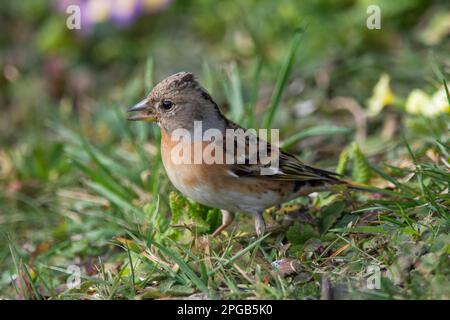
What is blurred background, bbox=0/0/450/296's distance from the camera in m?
5.54

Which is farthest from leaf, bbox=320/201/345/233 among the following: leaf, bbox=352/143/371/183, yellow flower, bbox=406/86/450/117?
yellow flower, bbox=406/86/450/117

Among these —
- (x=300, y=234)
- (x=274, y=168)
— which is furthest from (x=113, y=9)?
(x=300, y=234)

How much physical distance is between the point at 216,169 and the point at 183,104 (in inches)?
21.2

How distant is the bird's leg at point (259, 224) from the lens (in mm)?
4594

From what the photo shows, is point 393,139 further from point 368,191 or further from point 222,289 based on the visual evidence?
point 222,289

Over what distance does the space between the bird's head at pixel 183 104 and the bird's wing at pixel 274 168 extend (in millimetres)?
254

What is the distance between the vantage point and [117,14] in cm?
849

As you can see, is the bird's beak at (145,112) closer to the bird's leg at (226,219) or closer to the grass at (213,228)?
the grass at (213,228)

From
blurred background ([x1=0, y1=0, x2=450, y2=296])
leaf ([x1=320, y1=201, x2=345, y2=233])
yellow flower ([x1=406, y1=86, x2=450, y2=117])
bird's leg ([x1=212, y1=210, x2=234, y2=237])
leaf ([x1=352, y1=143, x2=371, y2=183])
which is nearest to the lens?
leaf ([x1=320, y1=201, x2=345, y2=233])

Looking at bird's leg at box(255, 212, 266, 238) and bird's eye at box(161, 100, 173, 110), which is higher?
bird's eye at box(161, 100, 173, 110)

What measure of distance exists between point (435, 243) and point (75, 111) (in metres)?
5.02

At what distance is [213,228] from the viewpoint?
16.0ft

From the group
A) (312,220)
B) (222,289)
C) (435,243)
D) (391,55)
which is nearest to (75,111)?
(391,55)

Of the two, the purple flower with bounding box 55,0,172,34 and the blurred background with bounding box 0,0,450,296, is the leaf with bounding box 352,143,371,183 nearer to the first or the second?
the blurred background with bounding box 0,0,450,296
